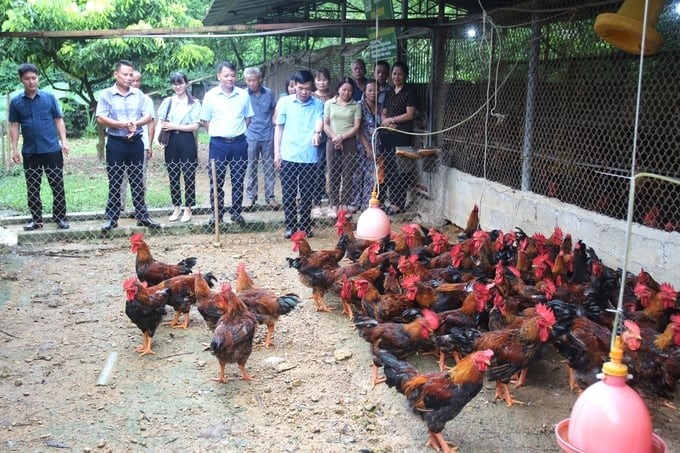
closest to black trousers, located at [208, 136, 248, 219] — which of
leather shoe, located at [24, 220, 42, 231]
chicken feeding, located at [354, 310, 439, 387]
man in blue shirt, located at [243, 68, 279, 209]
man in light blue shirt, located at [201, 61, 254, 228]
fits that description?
man in light blue shirt, located at [201, 61, 254, 228]

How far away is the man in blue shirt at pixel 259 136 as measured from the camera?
9320 millimetres

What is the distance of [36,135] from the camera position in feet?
25.8

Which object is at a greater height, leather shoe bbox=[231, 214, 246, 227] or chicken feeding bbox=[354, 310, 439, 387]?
leather shoe bbox=[231, 214, 246, 227]

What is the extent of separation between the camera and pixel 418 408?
3.55 meters

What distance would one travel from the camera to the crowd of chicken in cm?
379

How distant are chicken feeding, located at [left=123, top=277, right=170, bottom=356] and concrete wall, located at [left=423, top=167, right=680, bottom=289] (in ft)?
13.2

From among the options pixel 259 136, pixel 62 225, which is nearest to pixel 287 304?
pixel 62 225

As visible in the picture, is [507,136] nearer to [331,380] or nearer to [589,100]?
[589,100]

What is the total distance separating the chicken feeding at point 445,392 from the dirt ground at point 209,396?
0.21m

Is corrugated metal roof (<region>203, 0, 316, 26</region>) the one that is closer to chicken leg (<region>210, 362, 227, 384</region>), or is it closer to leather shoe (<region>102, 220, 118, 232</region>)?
leather shoe (<region>102, 220, 118, 232</region>)

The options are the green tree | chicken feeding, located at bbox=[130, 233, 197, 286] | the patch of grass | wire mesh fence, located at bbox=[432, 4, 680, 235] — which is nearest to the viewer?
chicken feeding, located at bbox=[130, 233, 197, 286]

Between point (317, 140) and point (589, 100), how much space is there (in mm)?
3289

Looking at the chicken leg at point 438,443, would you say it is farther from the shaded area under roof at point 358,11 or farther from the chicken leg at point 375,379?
the shaded area under roof at point 358,11

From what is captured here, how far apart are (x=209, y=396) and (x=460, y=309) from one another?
1.95 meters
